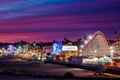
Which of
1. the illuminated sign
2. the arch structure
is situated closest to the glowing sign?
the illuminated sign

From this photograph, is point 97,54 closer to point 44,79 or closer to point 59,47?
point 59,47

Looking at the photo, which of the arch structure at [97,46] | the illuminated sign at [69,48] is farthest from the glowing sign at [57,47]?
the arch structure at [97,46]

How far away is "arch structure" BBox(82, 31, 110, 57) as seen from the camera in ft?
472

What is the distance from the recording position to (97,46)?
144500 millimetres

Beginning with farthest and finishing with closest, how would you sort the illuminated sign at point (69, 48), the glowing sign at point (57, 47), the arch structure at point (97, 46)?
the glowing sign at point (57, 47) → the illuminated sign at point (69, 48) → the arch structure at point (97, 46)

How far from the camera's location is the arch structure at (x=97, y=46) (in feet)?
472

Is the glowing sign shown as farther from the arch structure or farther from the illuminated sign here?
the arch structure

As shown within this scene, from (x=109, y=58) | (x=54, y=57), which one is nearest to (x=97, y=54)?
(x=109, y=58)

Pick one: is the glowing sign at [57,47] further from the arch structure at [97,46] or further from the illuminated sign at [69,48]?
the arch structure at [97,46]

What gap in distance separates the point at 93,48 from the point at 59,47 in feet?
131

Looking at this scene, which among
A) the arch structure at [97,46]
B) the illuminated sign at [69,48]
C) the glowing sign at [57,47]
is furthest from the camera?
the glowing sign at [57,47]

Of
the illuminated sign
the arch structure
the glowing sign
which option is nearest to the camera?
the arch structure

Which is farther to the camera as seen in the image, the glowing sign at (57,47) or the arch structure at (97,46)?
the glowing sign at (57,47)

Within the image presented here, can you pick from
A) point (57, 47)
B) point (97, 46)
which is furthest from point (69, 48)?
point (97, 46)
